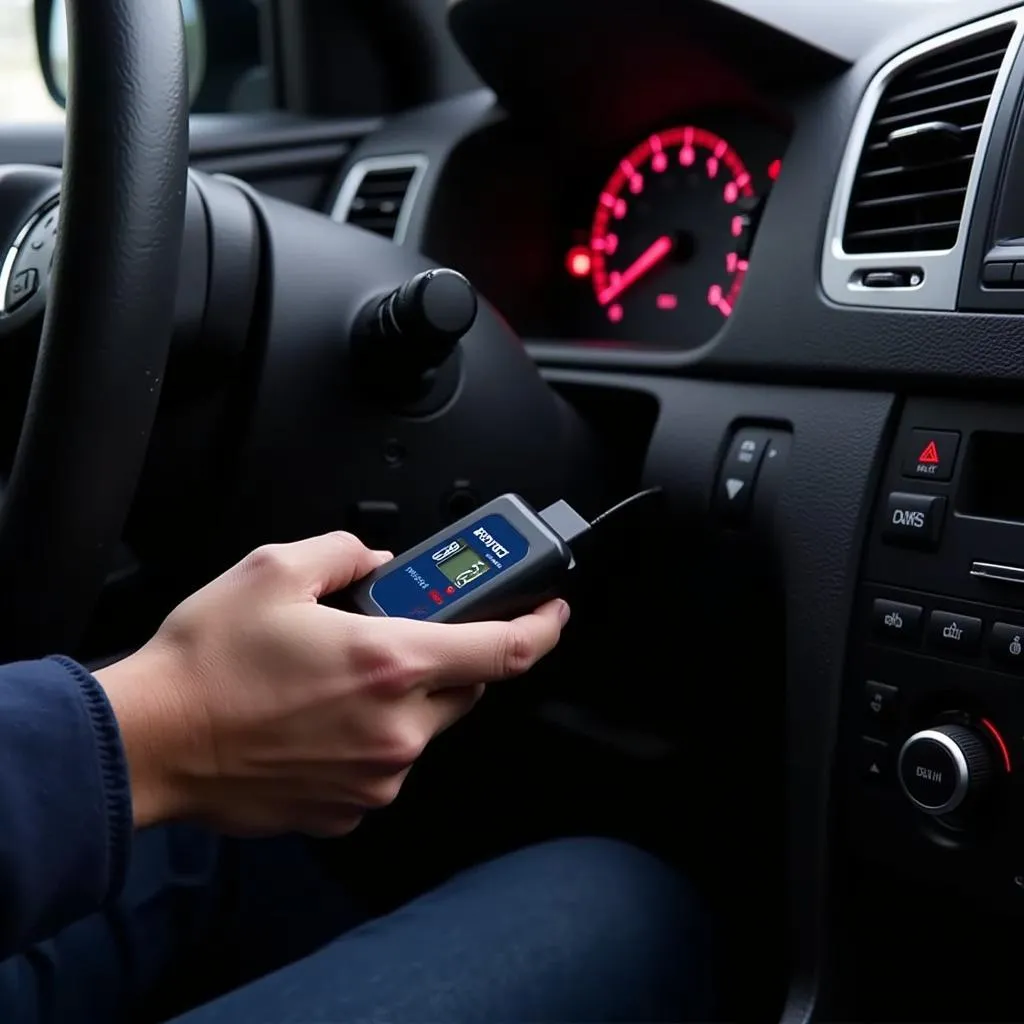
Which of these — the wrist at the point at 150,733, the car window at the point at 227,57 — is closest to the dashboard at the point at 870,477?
the wrist at the point at 150,733

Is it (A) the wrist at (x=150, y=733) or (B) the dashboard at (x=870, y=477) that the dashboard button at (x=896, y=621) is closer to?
(B) the dashboard at (x=870, y=477)

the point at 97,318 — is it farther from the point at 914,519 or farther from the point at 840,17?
the point at 840,17

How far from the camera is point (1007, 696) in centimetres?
74

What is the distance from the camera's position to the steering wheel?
611mm

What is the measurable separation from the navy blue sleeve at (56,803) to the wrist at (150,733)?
1.0 inches

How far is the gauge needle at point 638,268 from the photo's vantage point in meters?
1.22

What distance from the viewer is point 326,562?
634 millimetres

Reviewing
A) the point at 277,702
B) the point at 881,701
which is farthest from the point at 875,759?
the point at 277,702

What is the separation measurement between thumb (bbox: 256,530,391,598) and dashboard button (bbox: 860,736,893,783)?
1.12 ft

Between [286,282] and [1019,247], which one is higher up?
[1019,247]

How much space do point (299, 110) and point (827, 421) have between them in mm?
1002

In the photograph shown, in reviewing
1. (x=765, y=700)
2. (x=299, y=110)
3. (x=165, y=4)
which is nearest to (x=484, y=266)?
(x=299, y=110)

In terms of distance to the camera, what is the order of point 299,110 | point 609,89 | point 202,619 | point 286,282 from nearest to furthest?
point 202,619 < point 286,282 < point 609,89 < point 299,110

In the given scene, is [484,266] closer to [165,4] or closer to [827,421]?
[827,421]
